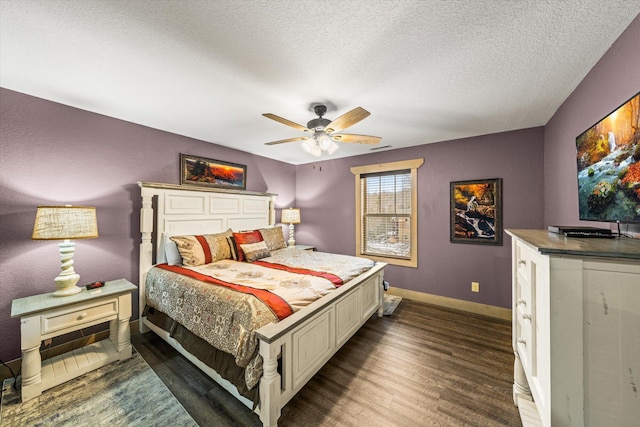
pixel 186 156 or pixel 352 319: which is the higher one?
pixel 186 156

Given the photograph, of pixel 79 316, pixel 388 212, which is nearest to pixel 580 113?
pixel 388 212

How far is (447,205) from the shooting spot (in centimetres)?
343

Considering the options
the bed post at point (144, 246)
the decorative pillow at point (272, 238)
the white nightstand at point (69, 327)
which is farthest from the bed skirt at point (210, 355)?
the decorative pillow at point (272, 238)

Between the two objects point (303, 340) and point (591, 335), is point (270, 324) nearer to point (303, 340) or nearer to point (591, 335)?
point (303, 340)

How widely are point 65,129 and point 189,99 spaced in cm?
129

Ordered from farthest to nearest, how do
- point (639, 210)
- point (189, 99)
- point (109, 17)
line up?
point (189, 99) → point (109, 17) → point (639, 210)

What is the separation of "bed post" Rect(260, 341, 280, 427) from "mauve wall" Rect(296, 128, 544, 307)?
112 inches

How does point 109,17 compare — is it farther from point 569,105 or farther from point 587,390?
point 569,105

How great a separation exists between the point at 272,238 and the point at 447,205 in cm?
268

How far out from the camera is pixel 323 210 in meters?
4.68

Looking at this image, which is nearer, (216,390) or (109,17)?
(109,17)

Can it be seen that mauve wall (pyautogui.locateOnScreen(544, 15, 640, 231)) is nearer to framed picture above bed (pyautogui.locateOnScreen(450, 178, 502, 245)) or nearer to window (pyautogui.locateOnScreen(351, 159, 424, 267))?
framed picture above bed (pyautogui.locateOnScreen(450, 178, 502, 245))

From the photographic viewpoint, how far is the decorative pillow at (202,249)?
2.65 m

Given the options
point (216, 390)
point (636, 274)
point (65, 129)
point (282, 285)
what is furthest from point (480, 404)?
point (65, 129)
